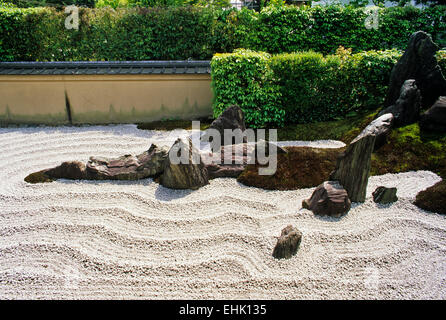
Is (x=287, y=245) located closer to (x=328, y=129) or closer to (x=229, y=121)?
(x=229, y=121)

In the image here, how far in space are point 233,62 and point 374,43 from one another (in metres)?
4.69

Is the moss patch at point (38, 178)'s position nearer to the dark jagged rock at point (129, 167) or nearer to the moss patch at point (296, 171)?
the dark jagged rock at point (129, 167)

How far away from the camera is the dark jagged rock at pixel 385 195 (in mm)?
4367

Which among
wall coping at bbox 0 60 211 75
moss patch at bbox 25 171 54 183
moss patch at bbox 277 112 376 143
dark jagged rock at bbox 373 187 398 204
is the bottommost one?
dark jagged rock at bbox 373 187 398 204

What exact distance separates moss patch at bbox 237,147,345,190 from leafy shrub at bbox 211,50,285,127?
1.89 m

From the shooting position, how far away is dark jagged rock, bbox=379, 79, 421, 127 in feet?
19.1

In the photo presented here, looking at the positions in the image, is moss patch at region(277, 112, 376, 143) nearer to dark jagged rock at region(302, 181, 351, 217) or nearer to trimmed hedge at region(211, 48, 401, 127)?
trimmed hedge at region(211, 48, 401, 127)

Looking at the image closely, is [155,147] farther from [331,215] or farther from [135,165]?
[331,215]

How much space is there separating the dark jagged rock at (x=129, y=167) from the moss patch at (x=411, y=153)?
346cm

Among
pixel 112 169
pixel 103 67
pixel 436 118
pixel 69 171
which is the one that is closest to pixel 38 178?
pixel 69 171

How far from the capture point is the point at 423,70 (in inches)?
245

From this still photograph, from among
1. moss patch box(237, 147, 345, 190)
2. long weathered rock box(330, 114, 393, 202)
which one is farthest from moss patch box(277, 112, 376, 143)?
long weathered rock box(330, 114, 393, 202)

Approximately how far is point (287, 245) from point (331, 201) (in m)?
1.02

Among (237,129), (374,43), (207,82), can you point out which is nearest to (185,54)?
(207,82)
